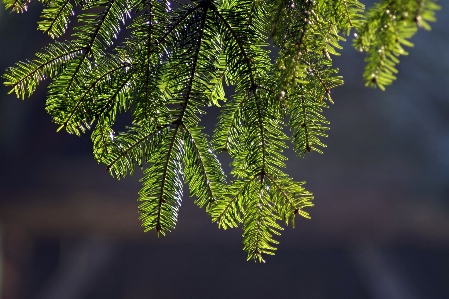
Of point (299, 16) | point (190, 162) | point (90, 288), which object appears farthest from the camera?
point (90, 288)

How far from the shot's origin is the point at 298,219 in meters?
2.33

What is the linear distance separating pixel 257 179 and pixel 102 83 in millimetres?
245

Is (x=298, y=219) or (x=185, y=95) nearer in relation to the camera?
(x=185, y=95)

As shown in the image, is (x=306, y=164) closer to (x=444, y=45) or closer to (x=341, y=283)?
(x=341, y=283)

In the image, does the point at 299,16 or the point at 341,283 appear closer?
the point at 299,16

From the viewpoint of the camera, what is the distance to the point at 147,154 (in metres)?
0.55

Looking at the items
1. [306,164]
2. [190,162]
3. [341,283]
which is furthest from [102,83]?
[341,283]

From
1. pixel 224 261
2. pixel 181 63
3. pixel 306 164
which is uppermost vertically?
pixel 306 164

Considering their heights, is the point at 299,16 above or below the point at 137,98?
above

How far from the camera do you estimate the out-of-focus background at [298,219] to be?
224 centimetres

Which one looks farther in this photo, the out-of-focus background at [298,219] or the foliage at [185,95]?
the out-of-focus background at [298,219]

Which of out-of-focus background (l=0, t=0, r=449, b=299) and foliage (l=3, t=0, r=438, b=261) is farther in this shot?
out-of-focus background (l=0, t=0, r=449, b=299)

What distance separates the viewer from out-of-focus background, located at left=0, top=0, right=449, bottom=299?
2238 millimetres

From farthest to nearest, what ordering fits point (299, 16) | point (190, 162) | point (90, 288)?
point (90, 288)
point (190, 162)
point (299, 16)
